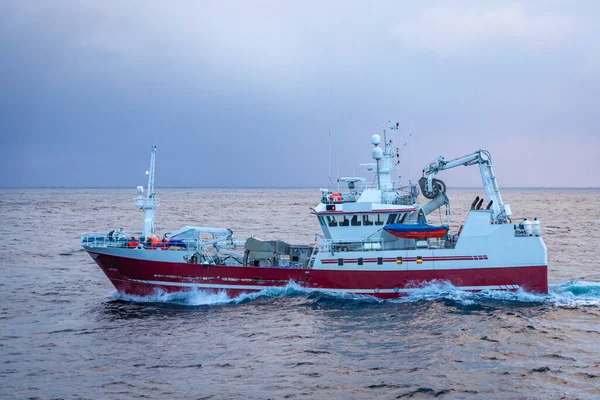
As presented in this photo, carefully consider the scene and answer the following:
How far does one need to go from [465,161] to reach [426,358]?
11781 mm

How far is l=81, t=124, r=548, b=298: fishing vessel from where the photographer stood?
82.3 ft

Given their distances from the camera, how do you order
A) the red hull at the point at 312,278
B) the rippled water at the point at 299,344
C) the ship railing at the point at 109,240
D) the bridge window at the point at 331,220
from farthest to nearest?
the ship railing at the point at 109,240
the bridge window at the point at 331,220
the red hull at the point at 312,278
the rippled water at the point at 299,344

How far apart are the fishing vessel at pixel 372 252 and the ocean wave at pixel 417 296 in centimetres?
25

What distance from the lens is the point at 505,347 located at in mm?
19750

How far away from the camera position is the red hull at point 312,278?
82.6ft

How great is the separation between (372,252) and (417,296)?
2.87 metres

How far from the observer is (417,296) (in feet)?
83.0

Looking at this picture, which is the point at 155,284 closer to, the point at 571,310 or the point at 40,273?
the point at 40,273

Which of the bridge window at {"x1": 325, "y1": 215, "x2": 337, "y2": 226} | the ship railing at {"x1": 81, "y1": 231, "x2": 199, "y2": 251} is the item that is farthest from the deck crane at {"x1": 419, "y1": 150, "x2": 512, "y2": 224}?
the ship railing at {"x1": 81, "y1": 231, "x2": 199, "y2": 251}

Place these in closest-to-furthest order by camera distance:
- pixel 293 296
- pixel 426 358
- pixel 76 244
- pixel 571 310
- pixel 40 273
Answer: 1. pixel 426 358
2. pixel 571 310
3. pixel 293 296
4. pixel 40 273
5. pixel 76 244

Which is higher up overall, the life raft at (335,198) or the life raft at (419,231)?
the life raft at (335,198)

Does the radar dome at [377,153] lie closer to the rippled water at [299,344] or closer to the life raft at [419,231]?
the life raft at [419,231]

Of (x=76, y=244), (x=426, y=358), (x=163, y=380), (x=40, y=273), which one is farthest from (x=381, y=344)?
(x=76, y=244)

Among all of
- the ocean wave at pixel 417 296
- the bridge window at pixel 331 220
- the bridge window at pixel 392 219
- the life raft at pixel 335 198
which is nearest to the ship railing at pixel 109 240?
the ocean wave at pixel 417 296
